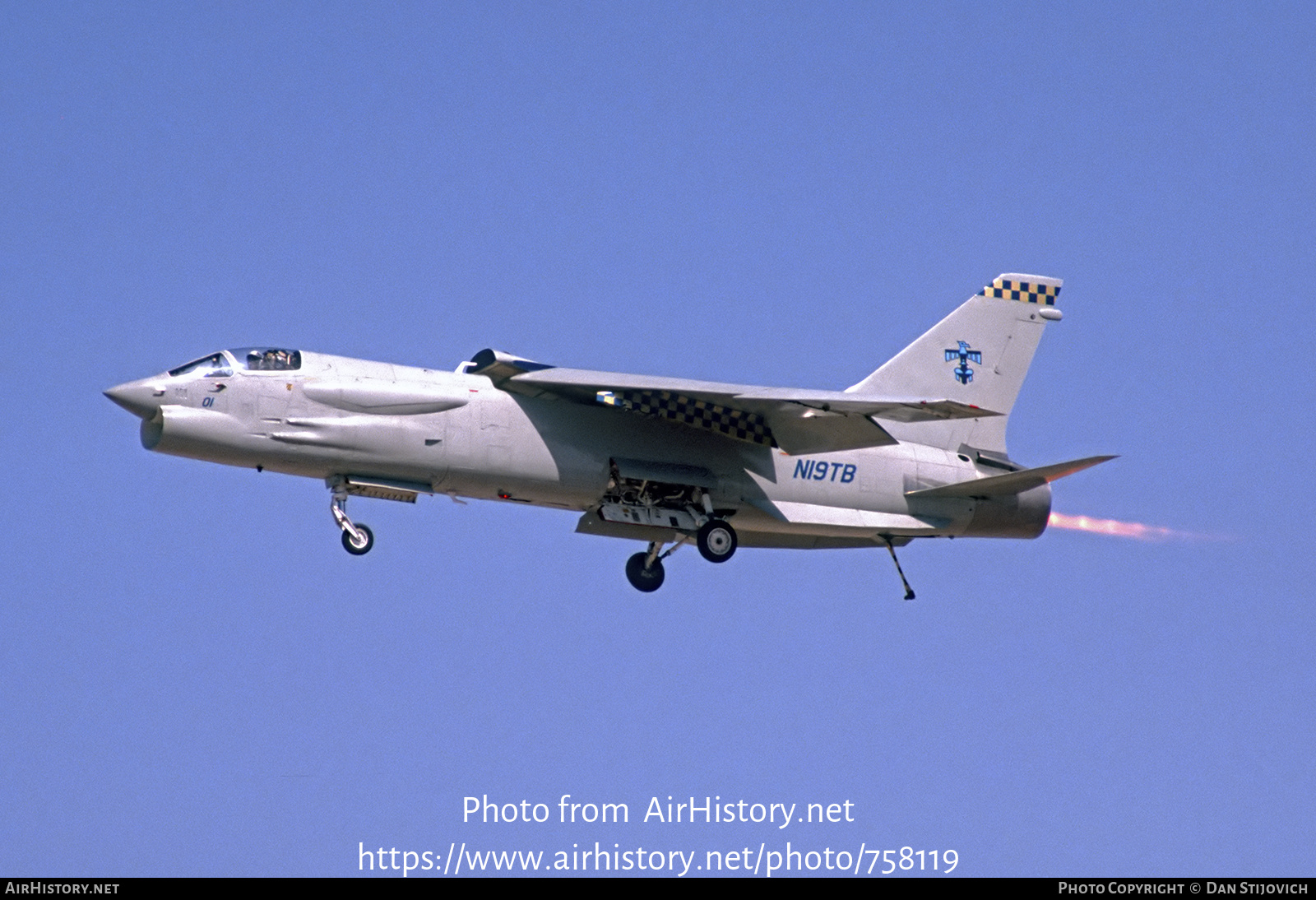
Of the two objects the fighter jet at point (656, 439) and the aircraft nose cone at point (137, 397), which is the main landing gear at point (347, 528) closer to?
the fighter jet at point (656, 439)

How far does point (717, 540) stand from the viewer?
26.0 meters

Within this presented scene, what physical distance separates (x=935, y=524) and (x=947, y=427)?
1519mm

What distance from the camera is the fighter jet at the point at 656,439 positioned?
23.9m

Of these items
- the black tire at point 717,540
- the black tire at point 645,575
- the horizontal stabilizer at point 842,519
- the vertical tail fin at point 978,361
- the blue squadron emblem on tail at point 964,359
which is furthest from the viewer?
the blue squadron emblem on tail at point 964,359

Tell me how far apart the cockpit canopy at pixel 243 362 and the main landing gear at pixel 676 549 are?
6.00 meters

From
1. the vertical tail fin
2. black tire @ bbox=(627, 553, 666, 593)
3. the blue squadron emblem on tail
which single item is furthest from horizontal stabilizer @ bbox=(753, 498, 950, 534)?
the blue squadron emblem on tail

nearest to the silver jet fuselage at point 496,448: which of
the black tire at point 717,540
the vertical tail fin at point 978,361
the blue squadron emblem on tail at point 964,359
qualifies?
the black tire at point 717,540

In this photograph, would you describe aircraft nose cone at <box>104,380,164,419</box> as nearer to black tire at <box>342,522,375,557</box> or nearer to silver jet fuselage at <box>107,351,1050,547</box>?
silver jet fuselage at <box>107,351,1050,547</box>

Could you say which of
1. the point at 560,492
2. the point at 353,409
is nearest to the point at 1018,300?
the point at 560,492

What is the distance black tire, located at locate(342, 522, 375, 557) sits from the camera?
2422 centimetres

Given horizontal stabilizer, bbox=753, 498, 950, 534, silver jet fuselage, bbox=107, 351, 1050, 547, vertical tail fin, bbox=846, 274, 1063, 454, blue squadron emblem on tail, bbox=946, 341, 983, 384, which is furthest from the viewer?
blue squadron emblem on tail, bbox=946, 341, 983, 384

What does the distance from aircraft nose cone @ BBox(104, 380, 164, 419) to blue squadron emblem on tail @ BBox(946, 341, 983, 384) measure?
38.5 feet

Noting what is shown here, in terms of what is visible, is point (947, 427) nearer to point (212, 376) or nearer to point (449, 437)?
point (449, 437)

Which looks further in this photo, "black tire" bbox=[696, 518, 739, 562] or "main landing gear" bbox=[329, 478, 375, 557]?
"black tire" bbox=[696, 518, 739, 562]
